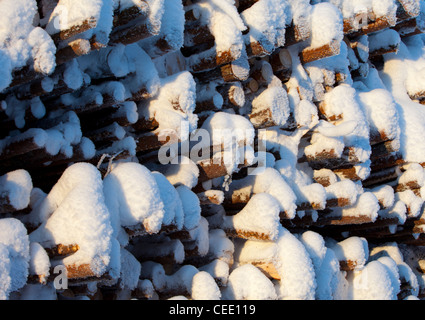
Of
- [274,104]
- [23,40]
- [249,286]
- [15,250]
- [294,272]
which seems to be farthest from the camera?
[274,104]

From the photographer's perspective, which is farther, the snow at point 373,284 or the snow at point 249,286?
the snow at point 373,284

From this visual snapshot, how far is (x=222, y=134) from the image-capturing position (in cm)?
329

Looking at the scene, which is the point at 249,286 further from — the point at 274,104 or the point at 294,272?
the point at 274,104

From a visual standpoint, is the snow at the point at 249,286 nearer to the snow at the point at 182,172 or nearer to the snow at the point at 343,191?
the snow at the point at 182,172

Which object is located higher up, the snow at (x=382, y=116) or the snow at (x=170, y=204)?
the snow at (x=382, y=116)

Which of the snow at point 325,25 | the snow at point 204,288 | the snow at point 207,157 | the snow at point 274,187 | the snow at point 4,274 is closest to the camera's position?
the snow at point 4,274

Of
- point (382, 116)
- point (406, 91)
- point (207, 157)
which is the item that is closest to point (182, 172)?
point (207, 157)

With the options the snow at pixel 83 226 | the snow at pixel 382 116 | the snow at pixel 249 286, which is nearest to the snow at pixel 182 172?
the snow at pixel 249 286

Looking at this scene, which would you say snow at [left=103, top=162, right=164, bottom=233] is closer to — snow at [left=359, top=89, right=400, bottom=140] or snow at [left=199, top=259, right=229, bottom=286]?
snow at [left=199, top=259, right=229, bottom=286]

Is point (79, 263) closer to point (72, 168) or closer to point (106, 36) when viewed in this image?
point (72, 168)

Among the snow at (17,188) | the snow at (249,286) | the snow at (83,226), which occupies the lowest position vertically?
the snow at (249,286)

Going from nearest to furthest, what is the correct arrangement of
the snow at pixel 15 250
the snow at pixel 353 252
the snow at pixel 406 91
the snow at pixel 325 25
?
the snow at pixel 15 250 < the snow at pixel 325 25 < the snow at pixel 353 252 < the snow at pixel 406 91

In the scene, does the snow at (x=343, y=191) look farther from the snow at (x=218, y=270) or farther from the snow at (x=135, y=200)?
the snow at (x=135, y=200)

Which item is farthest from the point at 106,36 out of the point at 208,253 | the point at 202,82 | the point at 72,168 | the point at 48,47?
the point at 208,253
